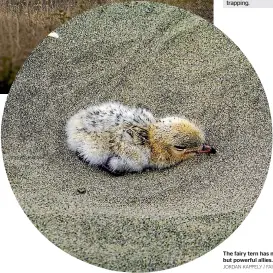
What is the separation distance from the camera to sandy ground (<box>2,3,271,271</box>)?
290cm

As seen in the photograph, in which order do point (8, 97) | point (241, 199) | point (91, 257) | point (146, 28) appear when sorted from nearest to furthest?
1. point (91, 257)
2. point (241, 199)
3. point (8, 97)
4. point (146, 28)

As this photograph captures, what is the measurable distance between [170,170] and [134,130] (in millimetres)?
287

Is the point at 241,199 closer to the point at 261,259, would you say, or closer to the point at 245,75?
the point at 261,259

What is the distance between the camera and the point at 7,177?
3109mm

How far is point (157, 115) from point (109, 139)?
0.34 meters

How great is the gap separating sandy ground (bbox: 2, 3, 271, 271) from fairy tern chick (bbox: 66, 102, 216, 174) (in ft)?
0.18

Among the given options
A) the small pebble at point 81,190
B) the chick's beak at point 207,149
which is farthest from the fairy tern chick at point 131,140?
the small pebble at point 81,190

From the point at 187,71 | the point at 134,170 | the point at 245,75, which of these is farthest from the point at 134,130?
the point at 245,75

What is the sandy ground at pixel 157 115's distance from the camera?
9.50 ft

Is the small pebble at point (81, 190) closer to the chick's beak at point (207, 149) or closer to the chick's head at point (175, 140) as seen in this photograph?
the chick's head at point (175, 140)

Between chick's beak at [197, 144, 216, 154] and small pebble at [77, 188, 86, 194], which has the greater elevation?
chick's beak at [197, 144, 216, 154]

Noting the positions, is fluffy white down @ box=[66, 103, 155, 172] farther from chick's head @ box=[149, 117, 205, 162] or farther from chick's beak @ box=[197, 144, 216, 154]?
chick's beak @ box=[197, 144, 216, 154]

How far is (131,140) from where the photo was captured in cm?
318

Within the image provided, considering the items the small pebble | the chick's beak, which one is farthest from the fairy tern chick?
the small pebble
